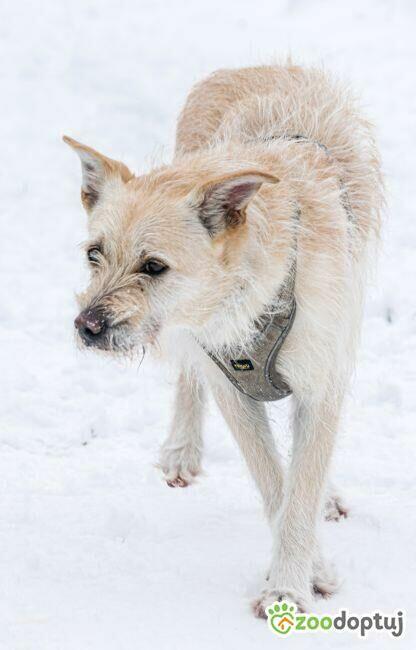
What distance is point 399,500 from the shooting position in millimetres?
4637

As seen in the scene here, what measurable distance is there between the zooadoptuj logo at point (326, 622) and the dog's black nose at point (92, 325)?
122 centimetres

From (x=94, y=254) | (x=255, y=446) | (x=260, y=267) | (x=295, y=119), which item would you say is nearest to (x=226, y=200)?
(x=260, y=267)

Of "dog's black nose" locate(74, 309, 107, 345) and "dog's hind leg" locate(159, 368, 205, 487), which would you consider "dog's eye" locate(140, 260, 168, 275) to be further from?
"dog's hind leg" locate(159, 368, 205, 487)

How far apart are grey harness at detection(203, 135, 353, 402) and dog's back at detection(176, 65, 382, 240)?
762 mm

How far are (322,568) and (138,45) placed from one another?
7397 mm

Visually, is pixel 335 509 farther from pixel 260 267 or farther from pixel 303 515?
pixel 260 267

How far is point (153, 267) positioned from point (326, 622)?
1.43 metres

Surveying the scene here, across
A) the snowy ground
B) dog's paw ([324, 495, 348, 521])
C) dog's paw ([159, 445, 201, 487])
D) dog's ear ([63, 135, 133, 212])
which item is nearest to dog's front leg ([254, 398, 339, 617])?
the snowy ground

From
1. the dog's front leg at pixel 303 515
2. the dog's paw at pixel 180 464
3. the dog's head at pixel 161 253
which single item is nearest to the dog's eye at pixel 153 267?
the dog's head at pixel 161 253

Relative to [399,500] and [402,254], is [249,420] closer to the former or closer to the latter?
[399,500]

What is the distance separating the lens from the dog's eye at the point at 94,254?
131 inches

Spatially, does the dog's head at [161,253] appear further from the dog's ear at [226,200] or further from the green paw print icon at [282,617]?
the green paw print icon at [282,617]

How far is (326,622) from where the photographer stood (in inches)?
139

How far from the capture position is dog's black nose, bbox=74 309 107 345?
318 centimetres
